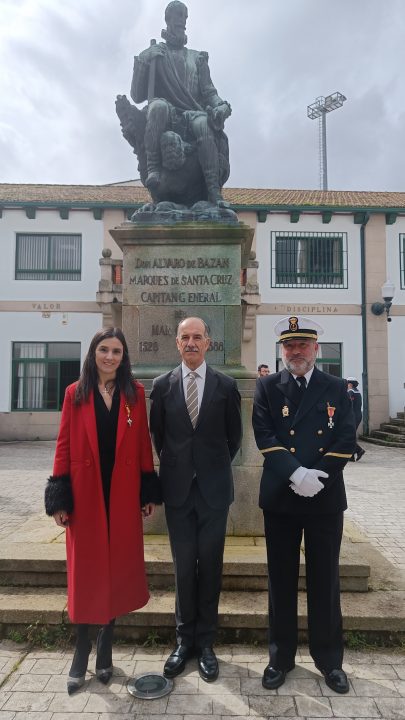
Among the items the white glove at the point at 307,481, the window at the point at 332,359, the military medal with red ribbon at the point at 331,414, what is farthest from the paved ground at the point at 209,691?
the window at the point at 332,359

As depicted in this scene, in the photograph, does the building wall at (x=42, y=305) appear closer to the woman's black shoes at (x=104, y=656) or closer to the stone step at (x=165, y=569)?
the stone step at (x=165, y=569)

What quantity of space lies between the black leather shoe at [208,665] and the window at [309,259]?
52.1 ft

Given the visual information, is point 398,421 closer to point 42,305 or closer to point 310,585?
point 42,305

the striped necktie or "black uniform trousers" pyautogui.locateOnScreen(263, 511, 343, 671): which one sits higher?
the striped necktie

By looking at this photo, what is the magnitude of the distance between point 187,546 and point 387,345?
16.1 metres

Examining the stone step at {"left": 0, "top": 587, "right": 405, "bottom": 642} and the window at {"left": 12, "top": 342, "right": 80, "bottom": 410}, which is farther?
the window at {"left": 12, "top": 342, "right": 80, "bottom": 410}

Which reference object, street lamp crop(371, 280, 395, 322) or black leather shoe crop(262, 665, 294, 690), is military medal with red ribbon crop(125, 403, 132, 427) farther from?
street lamp crop(371, 280, 395, 322)

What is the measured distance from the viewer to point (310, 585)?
2.93 metres

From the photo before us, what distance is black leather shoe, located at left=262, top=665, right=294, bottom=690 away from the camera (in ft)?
9.36

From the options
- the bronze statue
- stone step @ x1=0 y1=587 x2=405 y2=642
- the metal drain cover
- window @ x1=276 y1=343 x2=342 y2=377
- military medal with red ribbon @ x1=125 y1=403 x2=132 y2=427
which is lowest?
the metal drain cover

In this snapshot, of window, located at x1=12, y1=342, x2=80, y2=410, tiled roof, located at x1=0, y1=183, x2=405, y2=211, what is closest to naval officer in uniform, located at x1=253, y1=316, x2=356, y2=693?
window, located at x1=12, y1=342, x2=80, y2=410

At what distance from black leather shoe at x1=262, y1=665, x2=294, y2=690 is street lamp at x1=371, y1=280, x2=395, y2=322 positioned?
51.0 ft

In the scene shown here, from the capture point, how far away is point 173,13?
16.8 feet

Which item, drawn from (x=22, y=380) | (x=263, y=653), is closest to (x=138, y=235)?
(x=263, y=653)
